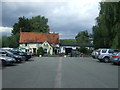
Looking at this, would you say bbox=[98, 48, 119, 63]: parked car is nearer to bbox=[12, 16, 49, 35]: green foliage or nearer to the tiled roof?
the tiled roof

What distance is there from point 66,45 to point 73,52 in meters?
24.7

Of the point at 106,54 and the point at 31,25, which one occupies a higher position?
the point at 31,25

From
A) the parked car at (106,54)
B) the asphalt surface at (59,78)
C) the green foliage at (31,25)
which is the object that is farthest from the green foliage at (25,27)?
the asphalt surface at (59,78)

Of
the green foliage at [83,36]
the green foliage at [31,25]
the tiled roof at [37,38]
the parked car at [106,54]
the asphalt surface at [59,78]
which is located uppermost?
the green foliage at [31,25]

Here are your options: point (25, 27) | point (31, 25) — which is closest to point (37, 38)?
point (25, 27)

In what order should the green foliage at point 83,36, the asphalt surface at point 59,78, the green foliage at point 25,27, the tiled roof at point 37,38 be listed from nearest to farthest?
1. the asphalt surface at point 59,78
2. the tiled roof at point 37,38
3. the green foliage at point 25,27
4. the green foliage at point 83,36

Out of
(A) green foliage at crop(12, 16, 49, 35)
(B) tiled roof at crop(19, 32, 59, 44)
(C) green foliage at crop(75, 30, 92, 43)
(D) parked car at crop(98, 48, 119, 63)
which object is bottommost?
(D) parked car at crop(98, 48, 119, 63)

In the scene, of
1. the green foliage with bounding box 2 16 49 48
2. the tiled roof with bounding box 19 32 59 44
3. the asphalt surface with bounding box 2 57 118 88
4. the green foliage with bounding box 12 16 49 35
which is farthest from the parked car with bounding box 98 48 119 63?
the green foliage with bounding box 12 16 49 35

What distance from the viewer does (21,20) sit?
3752 inches

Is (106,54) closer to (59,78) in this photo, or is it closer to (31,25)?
(59,78)

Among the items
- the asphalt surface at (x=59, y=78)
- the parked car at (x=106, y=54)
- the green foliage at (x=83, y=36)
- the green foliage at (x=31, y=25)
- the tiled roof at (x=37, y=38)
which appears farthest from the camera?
the green foliage at (x=83, y=36)

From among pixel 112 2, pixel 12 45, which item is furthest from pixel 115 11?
pixel 12 45

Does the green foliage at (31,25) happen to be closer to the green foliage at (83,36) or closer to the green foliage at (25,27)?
the green foliage at (25,27)

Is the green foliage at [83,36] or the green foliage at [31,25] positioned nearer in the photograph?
the green foliage at [31,25]
